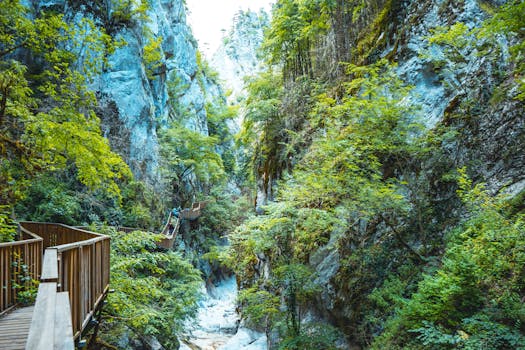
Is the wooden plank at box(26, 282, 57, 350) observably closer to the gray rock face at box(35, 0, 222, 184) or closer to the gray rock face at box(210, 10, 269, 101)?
the gray rock face at box(35, 0, 222, 184)

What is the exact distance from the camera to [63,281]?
3643 mm

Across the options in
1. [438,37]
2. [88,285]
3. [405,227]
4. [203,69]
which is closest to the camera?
[88,285]

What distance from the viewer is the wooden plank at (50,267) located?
105 inches

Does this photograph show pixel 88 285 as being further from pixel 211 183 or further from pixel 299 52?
pixel 211 183

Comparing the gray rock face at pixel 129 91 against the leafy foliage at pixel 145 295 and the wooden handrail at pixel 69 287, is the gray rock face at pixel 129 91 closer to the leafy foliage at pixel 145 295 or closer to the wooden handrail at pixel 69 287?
the leafy foliage at pixel 145 295

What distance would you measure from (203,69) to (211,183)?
61.7 ft

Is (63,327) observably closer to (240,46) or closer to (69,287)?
(69,287)

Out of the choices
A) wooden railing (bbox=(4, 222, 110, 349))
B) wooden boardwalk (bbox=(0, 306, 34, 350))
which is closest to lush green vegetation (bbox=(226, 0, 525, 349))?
wooden railing (bbox=(4, 222, 110, 349))

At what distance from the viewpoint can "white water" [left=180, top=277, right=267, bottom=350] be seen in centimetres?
1234

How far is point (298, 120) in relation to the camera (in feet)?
44.0

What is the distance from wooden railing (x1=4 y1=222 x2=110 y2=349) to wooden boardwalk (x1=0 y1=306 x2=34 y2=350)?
46 cm

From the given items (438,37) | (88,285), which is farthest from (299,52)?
(88,285)

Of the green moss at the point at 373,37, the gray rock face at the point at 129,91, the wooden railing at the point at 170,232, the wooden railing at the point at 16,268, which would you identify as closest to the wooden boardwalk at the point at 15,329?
the wooden railing at the point at 16,268

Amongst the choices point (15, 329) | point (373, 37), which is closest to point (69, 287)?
point (15, 329)
